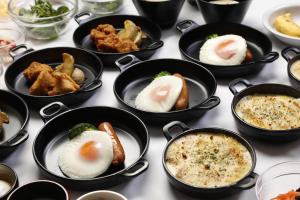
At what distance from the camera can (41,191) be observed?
165 cm

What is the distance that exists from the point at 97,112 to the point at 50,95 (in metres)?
0.28

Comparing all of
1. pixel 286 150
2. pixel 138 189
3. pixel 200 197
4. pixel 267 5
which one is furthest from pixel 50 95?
pixel 267 5

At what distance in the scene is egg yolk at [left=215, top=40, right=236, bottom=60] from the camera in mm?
2357

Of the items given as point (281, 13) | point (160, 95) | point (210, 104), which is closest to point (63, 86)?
point (160, 95)

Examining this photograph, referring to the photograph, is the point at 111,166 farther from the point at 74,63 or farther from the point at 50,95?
the point at 74,63

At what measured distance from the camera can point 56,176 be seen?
1.72 m

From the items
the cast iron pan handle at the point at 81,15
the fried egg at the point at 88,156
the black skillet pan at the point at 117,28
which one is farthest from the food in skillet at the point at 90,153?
the cast iron pan handle at the point at 81,15

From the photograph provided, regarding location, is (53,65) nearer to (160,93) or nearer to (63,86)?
(63,86)

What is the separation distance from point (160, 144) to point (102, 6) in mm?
1314

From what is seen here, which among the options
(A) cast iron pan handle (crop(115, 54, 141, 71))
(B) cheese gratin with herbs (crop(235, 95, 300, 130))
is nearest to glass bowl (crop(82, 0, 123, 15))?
(A) cast iron pan handle (crop(115, 54, 141, 71))

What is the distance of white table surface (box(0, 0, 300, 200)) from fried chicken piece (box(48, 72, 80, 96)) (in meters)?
0.12

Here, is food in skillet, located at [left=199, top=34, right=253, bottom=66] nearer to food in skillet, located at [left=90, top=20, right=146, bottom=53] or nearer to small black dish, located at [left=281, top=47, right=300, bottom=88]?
small black dish, located at [left=281, top=47, right=300, bottom=88]

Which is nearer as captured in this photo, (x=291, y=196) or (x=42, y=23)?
(x=291, y=196)

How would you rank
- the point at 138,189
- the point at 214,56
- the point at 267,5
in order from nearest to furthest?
the point at 138,189 < the point at 214,56 < the point at 267,5
